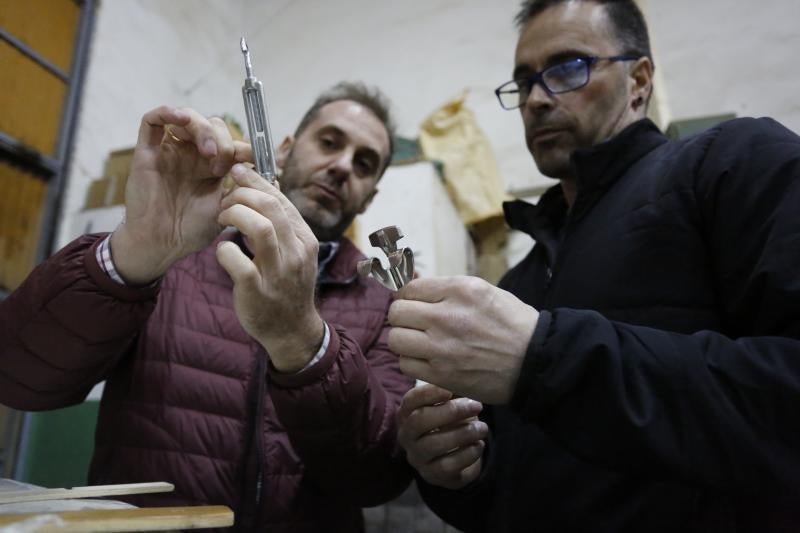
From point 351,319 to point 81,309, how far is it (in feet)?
1.22

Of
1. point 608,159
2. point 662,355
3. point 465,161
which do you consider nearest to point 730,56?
point 465,161

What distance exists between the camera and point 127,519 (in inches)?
12.0

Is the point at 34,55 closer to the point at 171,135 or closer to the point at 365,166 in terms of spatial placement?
the point at 365,166

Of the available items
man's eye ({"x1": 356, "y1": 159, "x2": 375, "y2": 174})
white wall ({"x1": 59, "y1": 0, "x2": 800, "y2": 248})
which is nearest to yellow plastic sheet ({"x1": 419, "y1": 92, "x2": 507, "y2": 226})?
white wall ({"x1": 59, "y1": 0, "x2": 800, "y2": 248})

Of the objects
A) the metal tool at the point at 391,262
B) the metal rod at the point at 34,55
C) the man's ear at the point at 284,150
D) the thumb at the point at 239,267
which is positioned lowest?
the thumb at the point at 239,267

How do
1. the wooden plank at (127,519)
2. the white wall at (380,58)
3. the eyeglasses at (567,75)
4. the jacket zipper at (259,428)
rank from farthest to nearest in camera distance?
the white wall at (380,58) → the eyeglasses at (567,75) → the jacket zipper at (259,428) → the wooden plank at (127,519)

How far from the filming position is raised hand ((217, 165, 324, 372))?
1.54ft

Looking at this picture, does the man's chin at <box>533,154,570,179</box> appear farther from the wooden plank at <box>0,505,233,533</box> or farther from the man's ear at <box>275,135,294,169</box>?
the wooden plank at <box>0,505,233,533</box>

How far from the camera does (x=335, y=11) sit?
275 centimetres

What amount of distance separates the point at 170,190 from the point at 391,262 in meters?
0.29

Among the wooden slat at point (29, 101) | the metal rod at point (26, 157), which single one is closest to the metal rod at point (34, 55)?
the wooden slat at point (29, 101)

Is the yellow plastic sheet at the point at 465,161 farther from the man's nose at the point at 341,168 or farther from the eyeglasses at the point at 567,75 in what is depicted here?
the eyeglasses at the point at 567,75

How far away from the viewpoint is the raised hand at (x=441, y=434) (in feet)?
1.92

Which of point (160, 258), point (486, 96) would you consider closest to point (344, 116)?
point (160, 258)
